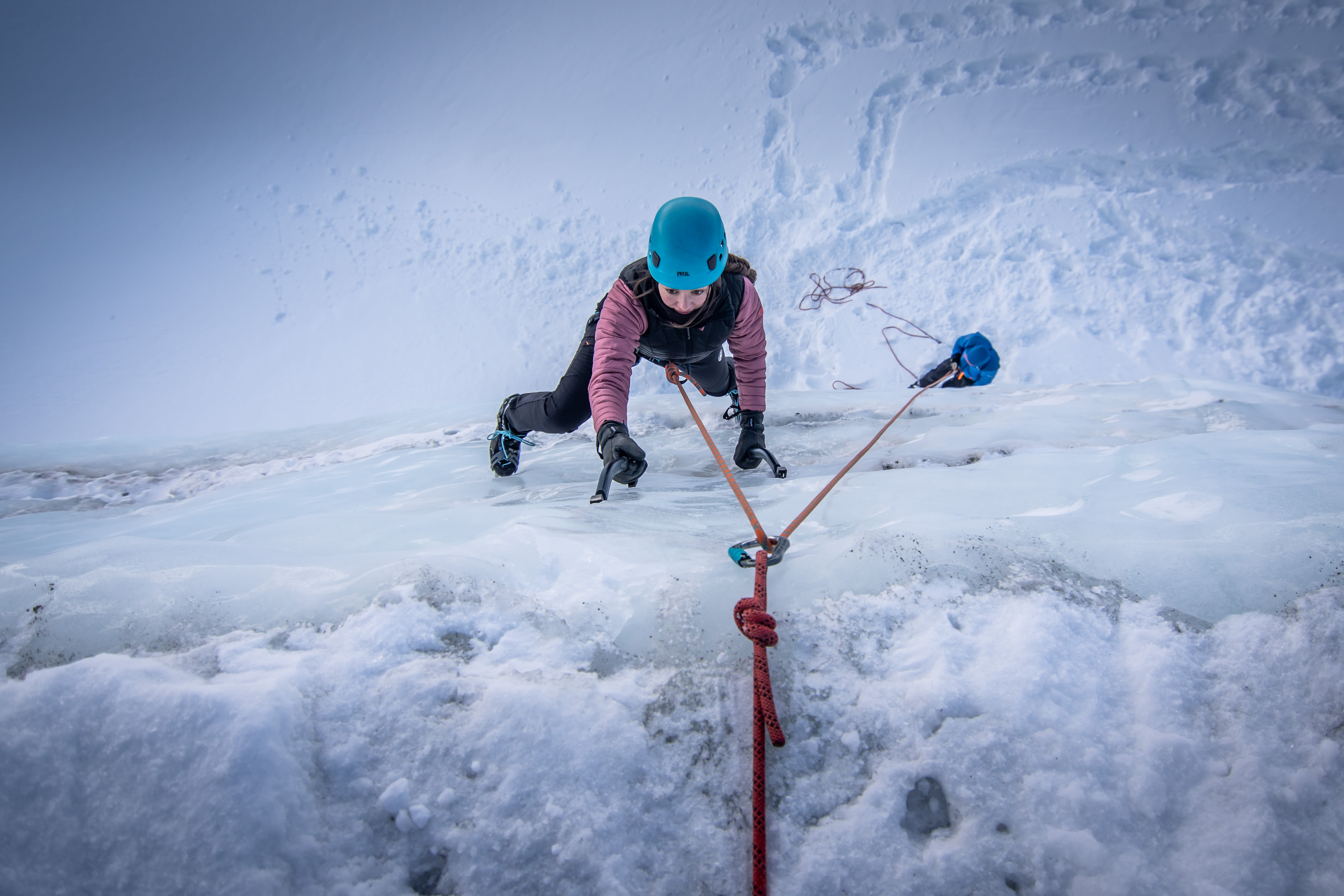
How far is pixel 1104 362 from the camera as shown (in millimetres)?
3369

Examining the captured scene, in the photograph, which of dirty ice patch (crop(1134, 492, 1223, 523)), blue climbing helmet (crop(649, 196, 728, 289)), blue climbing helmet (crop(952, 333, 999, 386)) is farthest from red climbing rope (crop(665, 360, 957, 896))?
blue climbing helmet (crop(952, 333, 999, 386))

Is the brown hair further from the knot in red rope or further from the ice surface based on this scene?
the knot in red rope

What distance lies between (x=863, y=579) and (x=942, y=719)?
1.15 ft

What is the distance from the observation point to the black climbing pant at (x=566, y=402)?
225 centimetres

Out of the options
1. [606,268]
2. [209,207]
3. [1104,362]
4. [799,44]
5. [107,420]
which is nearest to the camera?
[1104,362]

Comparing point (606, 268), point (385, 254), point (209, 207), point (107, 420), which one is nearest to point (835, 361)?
point (606, 268)

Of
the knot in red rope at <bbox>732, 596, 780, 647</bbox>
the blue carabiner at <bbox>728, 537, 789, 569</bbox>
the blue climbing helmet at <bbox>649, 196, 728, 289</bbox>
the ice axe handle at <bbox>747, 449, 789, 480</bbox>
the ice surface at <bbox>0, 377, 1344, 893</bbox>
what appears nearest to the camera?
the ice surface at <bbox>0, 377, 1344, 893</bbox>

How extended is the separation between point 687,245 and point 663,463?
3.82 feet

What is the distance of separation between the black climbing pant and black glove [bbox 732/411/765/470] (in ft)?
1.15

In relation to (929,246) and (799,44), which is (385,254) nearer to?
(799,44)

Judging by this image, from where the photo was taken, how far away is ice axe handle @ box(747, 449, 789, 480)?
2.19 meters

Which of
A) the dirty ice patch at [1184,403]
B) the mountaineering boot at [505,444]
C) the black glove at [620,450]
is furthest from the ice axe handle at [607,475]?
the dirty ice patch at [1184,403]

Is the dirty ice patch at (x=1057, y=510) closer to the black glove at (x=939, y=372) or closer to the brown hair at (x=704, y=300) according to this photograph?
the brown hair at (x=704, y=300)

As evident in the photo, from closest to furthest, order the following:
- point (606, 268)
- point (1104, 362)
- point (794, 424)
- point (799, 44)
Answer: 1. point (794, 424)
2. point (1104, 362)
3. point (606, 268)
4. point (799, 44)
